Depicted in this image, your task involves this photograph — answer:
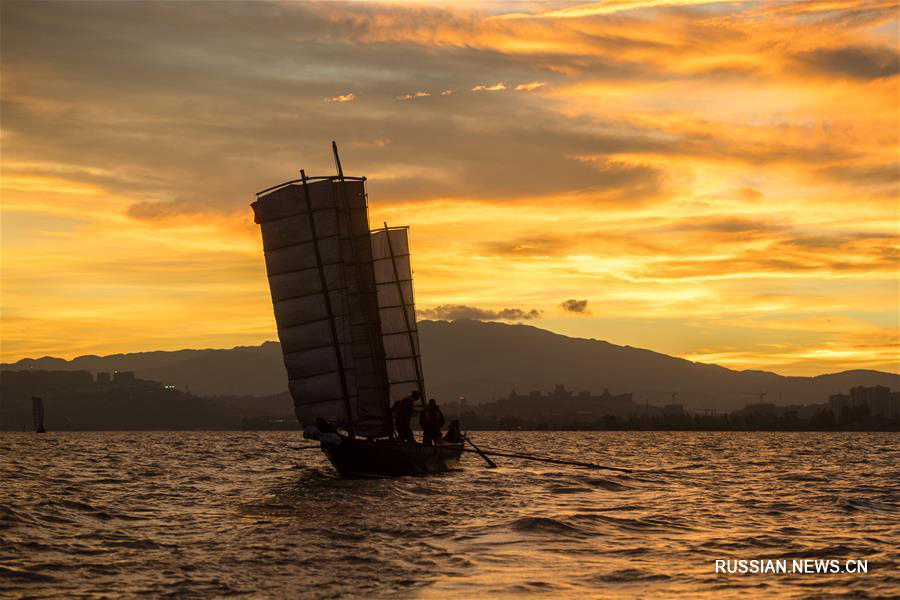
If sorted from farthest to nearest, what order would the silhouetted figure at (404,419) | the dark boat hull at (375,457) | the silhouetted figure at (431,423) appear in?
1. the silhouetted figure at (431,423)
2. the silhouetted figure at (404,419)
3. the dark boat hull at (375,457)

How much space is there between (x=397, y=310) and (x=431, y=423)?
778 centimetres

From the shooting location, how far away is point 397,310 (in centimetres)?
5612

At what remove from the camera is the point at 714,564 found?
23.3m

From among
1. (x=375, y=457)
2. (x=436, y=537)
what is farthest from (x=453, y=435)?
(x=436, y=537)

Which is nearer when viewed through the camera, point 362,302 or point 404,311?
point 362,302

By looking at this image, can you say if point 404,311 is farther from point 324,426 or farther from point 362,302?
→ point 324,426

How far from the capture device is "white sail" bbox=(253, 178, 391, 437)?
4597cm

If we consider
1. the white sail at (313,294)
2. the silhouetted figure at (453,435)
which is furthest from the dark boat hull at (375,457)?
the silhouetted figure at (453,435)

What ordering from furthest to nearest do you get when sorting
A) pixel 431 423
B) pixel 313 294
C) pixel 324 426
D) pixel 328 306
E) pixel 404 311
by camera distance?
1. pixel 404 311
2. pixel 431 423
3. pixel 313 294
4. pixel 328 306
5. pixel 324 426

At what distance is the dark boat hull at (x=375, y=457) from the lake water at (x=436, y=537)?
0.78 meters

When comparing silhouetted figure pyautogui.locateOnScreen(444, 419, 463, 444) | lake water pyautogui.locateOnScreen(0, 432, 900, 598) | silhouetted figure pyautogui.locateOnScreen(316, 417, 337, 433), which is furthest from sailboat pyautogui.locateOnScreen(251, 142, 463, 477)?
silhouetted figure pyautogui.locateOnScreen(444, 419, 463, 444)

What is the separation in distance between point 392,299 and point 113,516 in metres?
25.0

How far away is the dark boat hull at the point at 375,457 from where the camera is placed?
45.0 meters

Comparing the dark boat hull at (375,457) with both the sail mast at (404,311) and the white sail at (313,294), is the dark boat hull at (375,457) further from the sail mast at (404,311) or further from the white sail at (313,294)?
the sail mast at (404,311)
